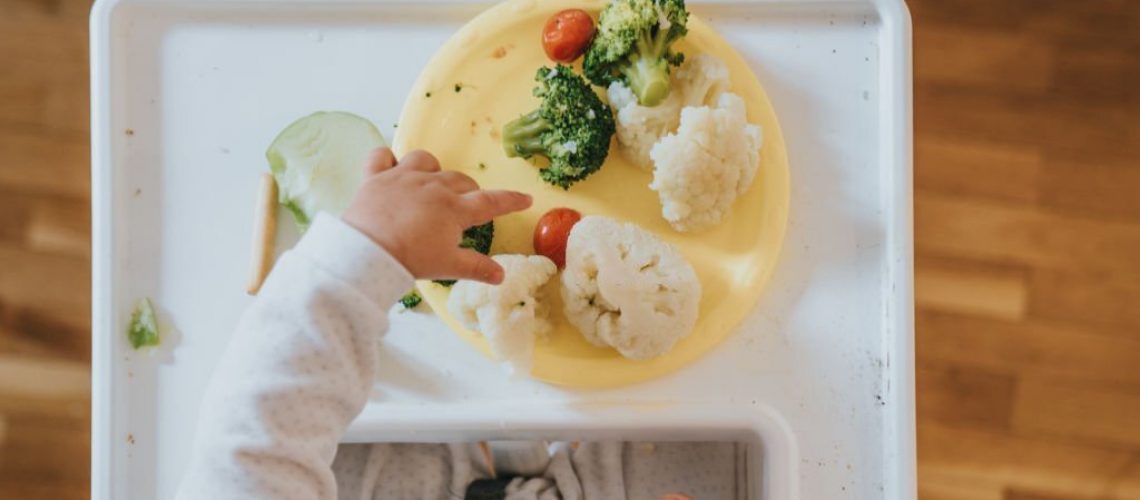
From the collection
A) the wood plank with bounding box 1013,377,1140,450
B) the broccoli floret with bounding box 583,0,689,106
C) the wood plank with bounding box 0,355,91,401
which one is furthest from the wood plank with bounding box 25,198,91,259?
the wood plank with bounding box 1013,377,1140,450

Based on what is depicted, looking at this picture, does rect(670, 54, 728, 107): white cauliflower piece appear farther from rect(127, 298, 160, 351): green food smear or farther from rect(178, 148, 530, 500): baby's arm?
rect(127, 298, 160, 351): green food smear

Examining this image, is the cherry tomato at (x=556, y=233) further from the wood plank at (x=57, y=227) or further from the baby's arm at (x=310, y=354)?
the wood plank at (x=57, y=227)

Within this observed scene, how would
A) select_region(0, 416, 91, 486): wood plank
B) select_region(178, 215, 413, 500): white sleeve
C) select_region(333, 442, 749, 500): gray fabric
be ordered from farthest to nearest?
select_region(0, 416, 91, 486): wood plank < select_region(333, 442, 749, 500): gray fabric < select_region(178, 215, 413, 500): white sleeve

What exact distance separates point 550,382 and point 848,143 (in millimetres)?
328

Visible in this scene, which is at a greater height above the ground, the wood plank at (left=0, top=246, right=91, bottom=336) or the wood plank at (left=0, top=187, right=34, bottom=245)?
the wood plank at (left=0, top=187, right=34, bottom=245)

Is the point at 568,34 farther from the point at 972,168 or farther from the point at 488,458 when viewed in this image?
the point at 972,168

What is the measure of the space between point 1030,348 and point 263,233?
90 centimetres

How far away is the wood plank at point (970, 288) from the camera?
1153mm

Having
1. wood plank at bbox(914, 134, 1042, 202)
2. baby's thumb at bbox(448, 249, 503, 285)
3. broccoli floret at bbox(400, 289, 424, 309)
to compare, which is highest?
wood plank at bbox(914, 134, 1042, 202)

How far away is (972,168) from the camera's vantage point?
1154 mm

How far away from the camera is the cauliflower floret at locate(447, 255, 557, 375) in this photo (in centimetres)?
74

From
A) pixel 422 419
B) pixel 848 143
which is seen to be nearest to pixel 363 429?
pixel 422 419

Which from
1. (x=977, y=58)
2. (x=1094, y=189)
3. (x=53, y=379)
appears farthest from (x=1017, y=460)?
(x=53, y=379)

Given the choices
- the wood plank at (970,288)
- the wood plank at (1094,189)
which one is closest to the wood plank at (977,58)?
the wood plank at (1094,189)
